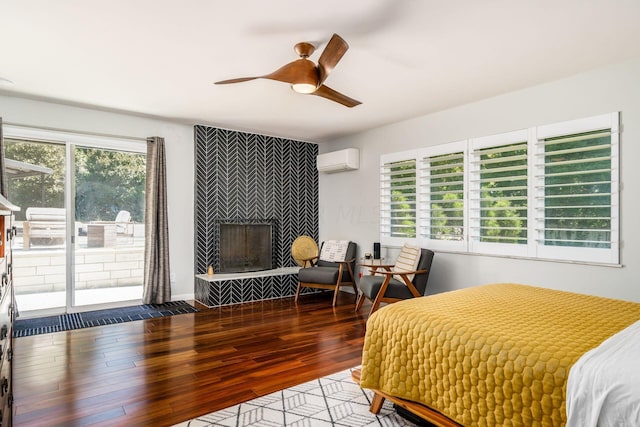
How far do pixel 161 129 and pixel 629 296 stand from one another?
551 centimetres

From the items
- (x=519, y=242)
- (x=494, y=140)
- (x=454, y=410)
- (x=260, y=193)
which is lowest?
(x=454, y=410)

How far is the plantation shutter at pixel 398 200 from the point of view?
5004 millimetres

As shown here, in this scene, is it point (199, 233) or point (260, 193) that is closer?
point (199, 233)

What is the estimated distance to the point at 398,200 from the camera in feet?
17.1

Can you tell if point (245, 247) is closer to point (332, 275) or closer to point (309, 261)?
point (309, 261)

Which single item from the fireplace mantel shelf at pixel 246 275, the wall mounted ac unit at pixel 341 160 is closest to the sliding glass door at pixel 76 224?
the fireplace mantel shelf at pixel 246 275

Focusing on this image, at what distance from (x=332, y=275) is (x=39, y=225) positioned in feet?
11.8

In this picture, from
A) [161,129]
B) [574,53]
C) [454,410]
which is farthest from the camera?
[161,129]

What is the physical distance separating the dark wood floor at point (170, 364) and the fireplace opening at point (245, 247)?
1.13m

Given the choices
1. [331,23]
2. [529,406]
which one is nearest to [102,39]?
[331,23]

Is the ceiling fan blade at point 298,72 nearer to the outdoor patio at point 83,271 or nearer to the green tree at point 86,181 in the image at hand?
the green tree at point 86,181

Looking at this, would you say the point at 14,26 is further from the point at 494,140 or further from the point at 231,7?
the point at 494,140

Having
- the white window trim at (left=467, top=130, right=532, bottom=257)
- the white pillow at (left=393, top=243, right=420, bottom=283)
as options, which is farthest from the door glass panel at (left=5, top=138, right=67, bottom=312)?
the white window trim at (left=467, top=130, right=532, bottom=257)

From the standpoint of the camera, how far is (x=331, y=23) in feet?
8.26
